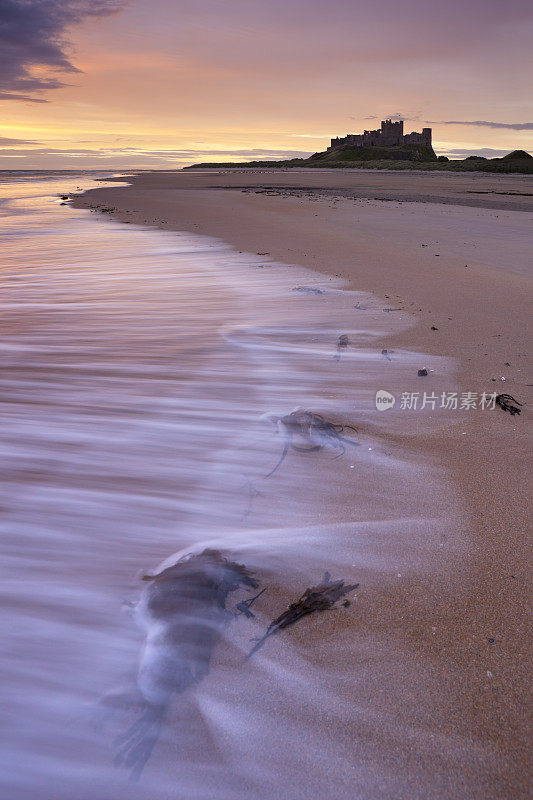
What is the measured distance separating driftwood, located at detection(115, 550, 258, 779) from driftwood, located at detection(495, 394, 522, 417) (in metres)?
1.67

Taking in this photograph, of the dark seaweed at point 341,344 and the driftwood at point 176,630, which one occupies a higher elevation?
the dark seaweed at point 341,344

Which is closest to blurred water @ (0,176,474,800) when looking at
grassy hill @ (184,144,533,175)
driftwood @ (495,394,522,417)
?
driftwood @ (495,394,522,417)

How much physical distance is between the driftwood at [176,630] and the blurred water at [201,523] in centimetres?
3

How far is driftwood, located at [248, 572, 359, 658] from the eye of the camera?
1617 millimetres

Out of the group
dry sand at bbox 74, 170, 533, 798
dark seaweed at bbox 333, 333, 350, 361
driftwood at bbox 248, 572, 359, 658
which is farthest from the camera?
dark seaweed at bbox 333, 333, 350, 361

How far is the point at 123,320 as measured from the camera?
16.6ft

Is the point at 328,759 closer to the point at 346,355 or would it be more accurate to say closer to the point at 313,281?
the point at 346,355

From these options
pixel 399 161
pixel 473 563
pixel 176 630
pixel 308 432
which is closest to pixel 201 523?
pixel 176 630

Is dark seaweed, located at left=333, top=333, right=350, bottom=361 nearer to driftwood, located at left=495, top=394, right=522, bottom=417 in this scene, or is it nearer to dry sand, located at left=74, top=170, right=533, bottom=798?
dry sand, located at left=74, top=170, right=533, bottom=798

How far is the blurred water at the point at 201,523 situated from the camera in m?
1.30

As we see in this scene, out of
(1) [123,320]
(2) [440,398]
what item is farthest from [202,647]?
(1) [123,320]

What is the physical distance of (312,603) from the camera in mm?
1694

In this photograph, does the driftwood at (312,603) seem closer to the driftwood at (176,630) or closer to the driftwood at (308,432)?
the driftwood at (176,630)

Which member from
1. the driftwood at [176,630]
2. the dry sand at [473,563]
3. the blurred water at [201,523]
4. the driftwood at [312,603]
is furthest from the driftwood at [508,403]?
the driftwood at [176,630]
